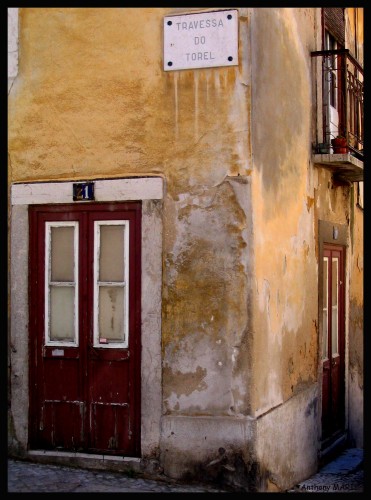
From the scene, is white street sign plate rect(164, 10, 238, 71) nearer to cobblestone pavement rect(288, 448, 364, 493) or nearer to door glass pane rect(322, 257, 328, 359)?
door glass pane rect(322, 257, 328, 359)

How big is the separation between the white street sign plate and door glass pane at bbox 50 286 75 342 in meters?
2.38

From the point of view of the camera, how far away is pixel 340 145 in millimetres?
8898

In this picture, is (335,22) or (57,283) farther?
(335,22)

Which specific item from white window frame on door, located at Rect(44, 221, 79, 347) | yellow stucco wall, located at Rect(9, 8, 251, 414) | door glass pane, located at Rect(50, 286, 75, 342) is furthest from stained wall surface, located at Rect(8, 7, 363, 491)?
door glass pane, located at Rect(50, 286, 75, 342)

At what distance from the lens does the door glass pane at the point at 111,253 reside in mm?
7465

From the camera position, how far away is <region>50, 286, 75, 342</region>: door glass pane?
7.61m

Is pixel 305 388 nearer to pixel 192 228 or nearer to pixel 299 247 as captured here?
pixel 299 247

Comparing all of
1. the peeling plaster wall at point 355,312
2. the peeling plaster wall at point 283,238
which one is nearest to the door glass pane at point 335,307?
the peeling plaster wall at point 355,312

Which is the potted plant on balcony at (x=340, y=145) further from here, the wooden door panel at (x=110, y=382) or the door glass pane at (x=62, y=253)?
the wooden door panel at (x=110, y=382)

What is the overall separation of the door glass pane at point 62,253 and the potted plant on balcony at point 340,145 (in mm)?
3275

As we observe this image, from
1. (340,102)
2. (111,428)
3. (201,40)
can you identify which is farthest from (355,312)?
(201,40)

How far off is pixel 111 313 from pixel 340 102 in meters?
4.61

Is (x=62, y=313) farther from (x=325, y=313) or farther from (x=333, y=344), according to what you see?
(x=333, y=344)

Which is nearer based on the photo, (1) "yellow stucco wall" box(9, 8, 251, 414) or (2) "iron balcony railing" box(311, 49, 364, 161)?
(1) "yellow stucco wall" box(9, 8, 251, 414)
